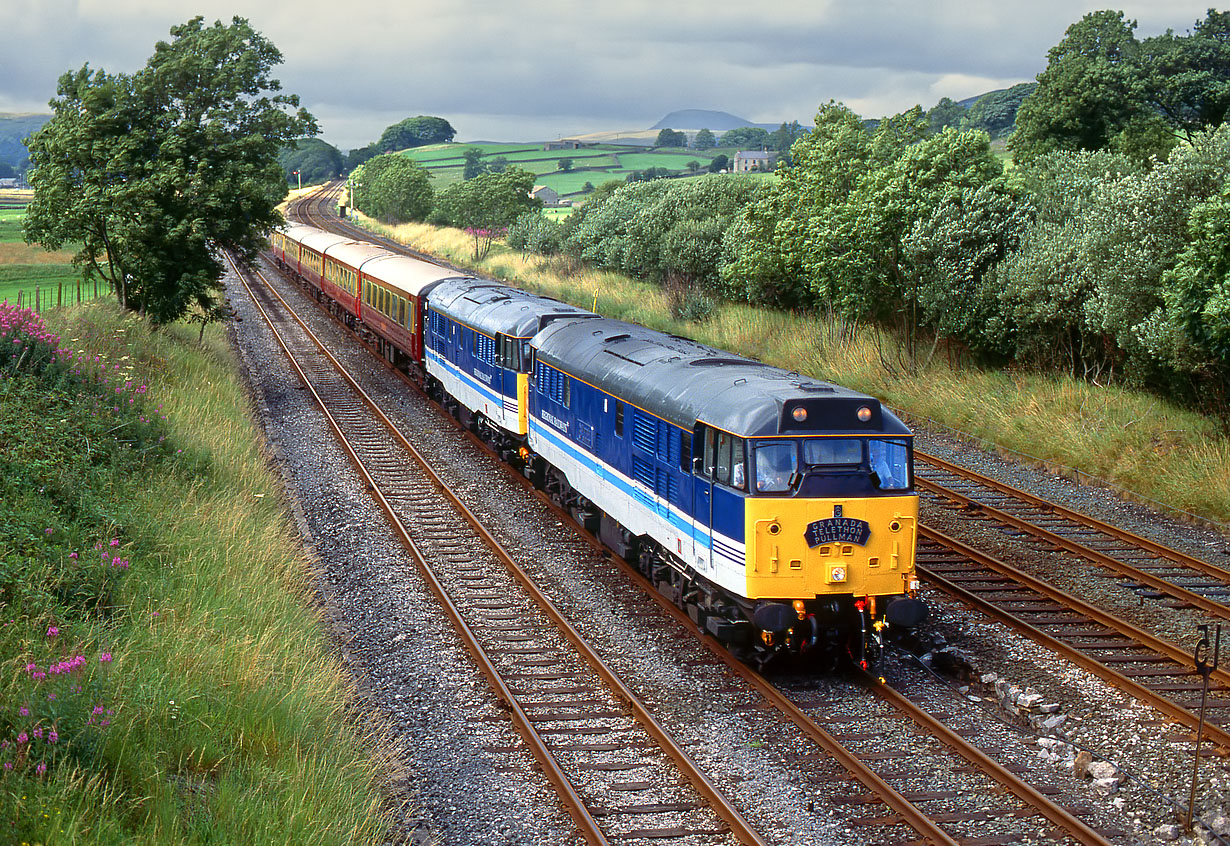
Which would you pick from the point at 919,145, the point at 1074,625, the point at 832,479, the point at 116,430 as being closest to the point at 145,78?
the point at 116,430

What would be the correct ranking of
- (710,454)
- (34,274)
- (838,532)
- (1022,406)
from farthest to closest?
1. (34,274)
2. (1022,406)
3. (710,454)
4. (838,532)

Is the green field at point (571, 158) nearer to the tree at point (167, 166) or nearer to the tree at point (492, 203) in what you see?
the tree at point (492, 203)

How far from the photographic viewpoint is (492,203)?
69.7m

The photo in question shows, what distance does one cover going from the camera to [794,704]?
11508 millimetres

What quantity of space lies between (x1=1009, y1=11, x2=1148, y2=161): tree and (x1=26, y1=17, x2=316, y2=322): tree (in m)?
28.9

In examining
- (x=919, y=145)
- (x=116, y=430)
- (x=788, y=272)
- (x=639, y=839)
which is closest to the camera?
(x=639, y=839)

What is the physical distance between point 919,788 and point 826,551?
2.64 m

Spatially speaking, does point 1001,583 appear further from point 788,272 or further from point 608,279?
point 608,279

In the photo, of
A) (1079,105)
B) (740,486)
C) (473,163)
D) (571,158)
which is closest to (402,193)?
(1079,105)

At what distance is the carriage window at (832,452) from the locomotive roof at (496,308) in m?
9.59

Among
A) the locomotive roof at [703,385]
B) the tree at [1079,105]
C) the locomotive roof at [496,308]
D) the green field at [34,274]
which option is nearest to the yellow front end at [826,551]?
the locomotive roof at [703,385]

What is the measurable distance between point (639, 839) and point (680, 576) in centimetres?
511

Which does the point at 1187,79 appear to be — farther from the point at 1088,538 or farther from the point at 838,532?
the point at 838,532

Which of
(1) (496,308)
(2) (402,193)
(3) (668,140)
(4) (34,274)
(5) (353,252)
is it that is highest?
(3) (668,140)
